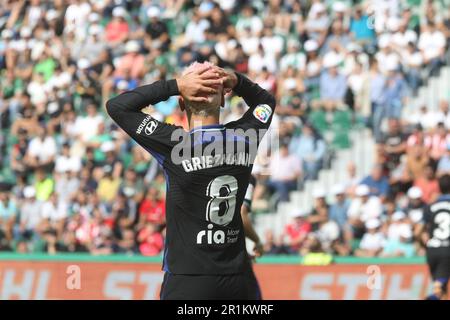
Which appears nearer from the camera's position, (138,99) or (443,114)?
(138,99)

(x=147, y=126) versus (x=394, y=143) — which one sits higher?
(x=147, y=126)

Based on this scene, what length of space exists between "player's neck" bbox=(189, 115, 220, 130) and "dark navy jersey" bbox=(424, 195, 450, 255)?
21.7 ft

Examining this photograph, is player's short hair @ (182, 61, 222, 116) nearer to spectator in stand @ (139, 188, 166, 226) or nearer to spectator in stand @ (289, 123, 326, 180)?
spectator in stand @ (139, 188, 166, 226)

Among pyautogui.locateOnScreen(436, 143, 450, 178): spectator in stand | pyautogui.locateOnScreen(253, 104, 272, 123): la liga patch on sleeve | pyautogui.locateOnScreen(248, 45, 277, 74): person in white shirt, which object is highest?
pyautogui.locateOnScreen(248, 45, 277, 74): person in white shirt

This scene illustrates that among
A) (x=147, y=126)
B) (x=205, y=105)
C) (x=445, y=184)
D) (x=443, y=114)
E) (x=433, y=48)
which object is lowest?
(x=445, y=184)

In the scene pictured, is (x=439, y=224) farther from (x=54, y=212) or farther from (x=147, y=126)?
(x=54, y=212)

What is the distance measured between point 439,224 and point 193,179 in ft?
22.2

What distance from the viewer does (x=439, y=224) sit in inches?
479

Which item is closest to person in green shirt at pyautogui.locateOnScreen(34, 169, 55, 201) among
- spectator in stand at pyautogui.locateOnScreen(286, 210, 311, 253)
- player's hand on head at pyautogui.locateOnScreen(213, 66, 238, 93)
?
spectator in stand at pyautogui.locateOnScreen(286, 210, 311, 253)

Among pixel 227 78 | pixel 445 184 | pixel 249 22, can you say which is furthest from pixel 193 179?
pixel 249 22

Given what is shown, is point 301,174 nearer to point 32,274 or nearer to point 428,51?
point 428,51

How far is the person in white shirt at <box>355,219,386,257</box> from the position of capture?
49.1 feet

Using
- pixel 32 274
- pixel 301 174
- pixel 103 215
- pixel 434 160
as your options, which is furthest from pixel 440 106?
pixel 32 274

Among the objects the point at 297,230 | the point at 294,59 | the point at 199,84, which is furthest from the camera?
the point at 294,59
